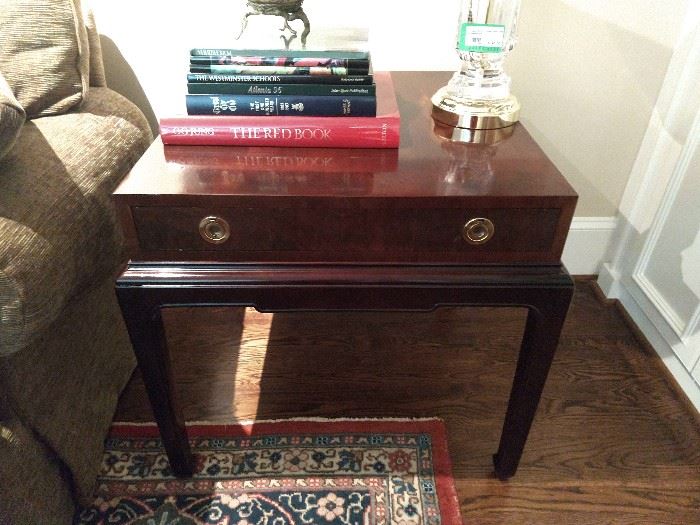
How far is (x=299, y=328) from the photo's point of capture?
1.34 meters

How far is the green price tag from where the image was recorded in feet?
2.72

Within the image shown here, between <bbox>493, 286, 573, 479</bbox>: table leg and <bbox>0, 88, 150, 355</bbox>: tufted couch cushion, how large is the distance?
656mm

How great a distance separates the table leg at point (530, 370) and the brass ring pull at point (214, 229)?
0.44m

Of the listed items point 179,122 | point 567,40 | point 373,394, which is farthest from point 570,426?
point 179,122

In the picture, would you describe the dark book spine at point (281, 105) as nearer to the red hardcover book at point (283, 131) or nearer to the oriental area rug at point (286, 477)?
the red hardcover book at point (283, 131)

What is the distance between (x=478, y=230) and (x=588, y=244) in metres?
0.90

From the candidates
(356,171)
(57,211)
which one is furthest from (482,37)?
(57,211)

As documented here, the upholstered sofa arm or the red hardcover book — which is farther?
the upholstered sofa arm

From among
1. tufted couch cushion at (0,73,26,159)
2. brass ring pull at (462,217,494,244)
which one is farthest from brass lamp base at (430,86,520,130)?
tufted couch cushion at (0,73,26,159)

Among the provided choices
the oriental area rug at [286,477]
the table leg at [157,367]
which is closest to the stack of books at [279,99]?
the table leg at [157,367]

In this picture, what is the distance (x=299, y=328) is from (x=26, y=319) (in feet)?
2.40

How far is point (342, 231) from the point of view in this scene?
71 centimetres

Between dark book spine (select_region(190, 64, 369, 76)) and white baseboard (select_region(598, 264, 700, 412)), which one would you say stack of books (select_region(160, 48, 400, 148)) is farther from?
white baseboard (select_region(598, 264, 700, 412))

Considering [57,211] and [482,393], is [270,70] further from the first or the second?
[482,393]
